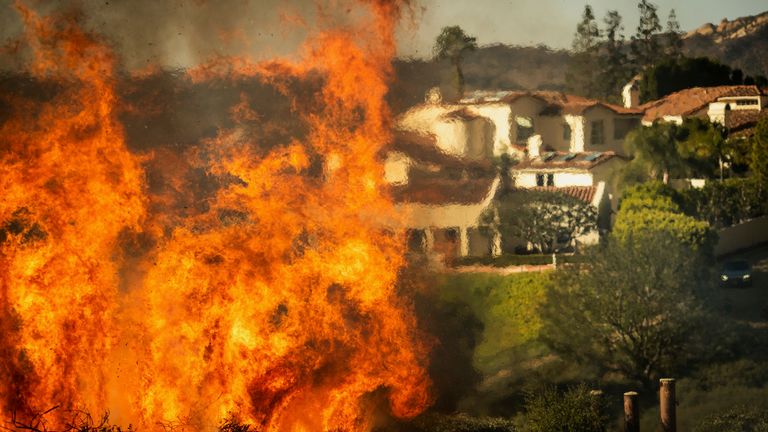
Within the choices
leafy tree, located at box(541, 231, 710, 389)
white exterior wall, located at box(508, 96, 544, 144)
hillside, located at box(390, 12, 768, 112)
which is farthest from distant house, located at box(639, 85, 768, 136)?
leafy tree, located at box(541, 231, 710, 389)

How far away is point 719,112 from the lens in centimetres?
8562

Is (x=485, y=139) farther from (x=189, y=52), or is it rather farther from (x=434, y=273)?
(x=189, y=52)

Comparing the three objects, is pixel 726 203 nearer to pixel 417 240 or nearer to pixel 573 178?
pixel 573 178

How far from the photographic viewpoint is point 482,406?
41594 mm

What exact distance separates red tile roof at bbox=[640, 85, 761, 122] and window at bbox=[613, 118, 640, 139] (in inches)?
154

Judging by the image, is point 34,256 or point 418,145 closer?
point 34,256

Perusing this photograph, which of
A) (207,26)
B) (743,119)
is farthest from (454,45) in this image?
(743,119)

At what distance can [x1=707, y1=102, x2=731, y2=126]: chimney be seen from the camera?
83.9 meters

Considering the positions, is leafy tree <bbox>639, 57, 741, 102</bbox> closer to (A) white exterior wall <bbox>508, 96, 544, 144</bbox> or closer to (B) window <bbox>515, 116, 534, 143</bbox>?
(A) white exterior wall <bbox>508, 96, 544, 144</bbox>

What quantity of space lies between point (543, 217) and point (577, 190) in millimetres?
6744

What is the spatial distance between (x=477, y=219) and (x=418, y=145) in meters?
13.4

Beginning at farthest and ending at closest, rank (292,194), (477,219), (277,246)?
(477,219) < (292,194) < (277,246)

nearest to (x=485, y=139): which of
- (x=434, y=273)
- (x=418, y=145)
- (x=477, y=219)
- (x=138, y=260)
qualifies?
(x=477, y=219)

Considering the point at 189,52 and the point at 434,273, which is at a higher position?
the point at 189,52
